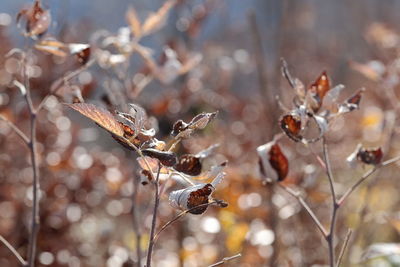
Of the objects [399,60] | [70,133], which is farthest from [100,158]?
[399,60]

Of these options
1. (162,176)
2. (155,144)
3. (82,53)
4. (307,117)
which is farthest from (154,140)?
(82,53)

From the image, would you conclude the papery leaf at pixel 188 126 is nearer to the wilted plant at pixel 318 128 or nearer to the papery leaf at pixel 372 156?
the wilted plant at pixel 318 128

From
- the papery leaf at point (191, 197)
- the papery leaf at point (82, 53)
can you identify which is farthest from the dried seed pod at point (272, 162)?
Result: the papery leaf at point (82, 53)

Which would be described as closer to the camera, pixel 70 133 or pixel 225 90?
pixel 70 133

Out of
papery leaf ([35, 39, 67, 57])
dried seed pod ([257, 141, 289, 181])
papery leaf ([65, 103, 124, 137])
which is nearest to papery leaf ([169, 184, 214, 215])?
papery leaf ([65, 103, 124, 137])

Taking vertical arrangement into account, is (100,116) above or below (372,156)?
above

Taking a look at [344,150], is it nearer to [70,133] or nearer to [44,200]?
[70,133]

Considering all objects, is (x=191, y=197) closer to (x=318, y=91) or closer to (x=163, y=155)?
(x=163, y=155)
